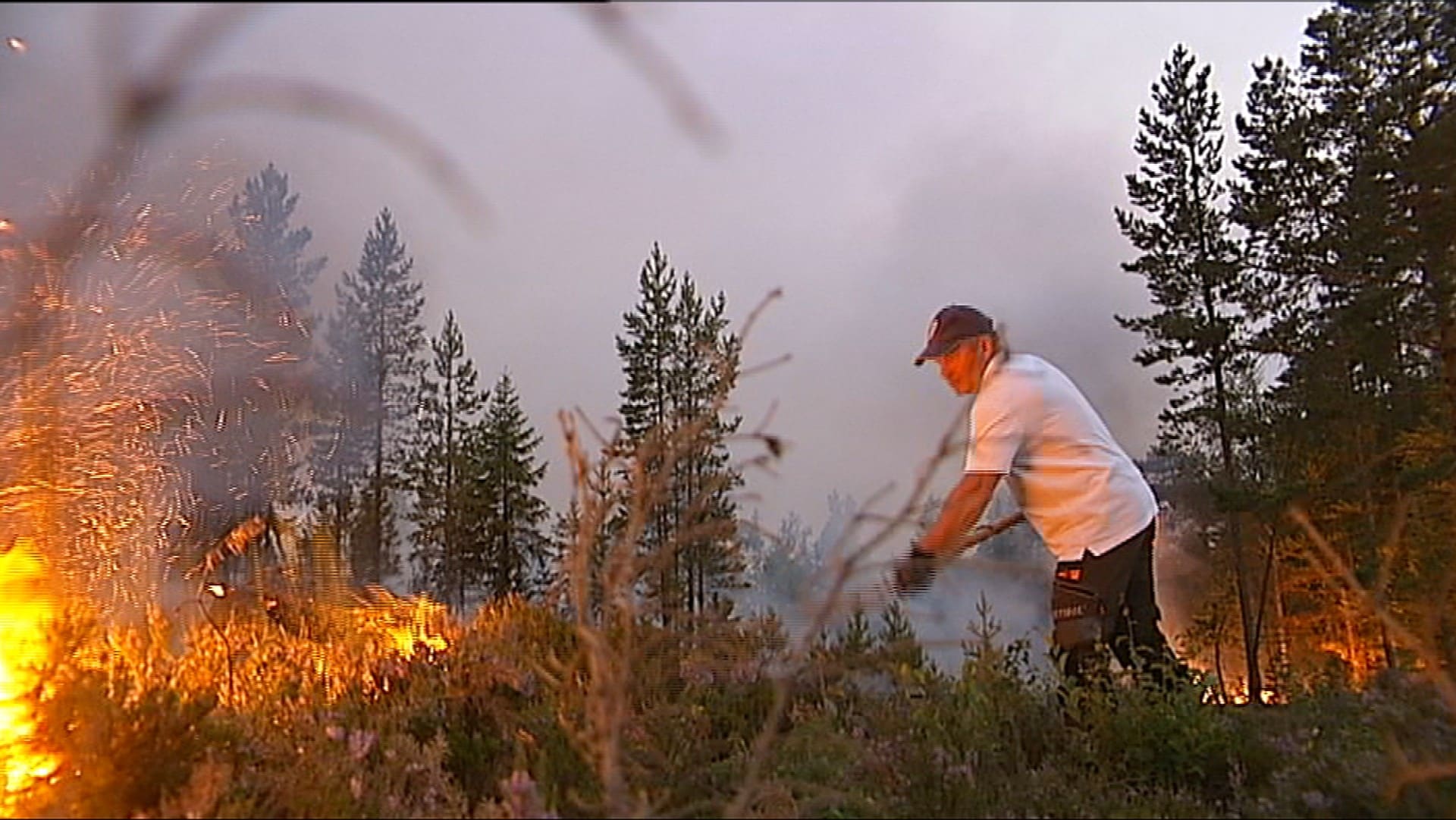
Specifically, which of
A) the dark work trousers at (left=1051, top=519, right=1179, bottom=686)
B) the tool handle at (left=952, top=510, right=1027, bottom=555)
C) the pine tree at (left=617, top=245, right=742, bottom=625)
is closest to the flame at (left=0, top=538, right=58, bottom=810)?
the pine tree at (left=617, top=245, right=742, bottom=625)

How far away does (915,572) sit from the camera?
393 centimetres

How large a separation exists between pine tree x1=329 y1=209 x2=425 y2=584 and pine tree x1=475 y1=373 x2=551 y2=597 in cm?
224

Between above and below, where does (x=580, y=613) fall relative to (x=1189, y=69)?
below

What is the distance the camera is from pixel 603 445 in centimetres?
277

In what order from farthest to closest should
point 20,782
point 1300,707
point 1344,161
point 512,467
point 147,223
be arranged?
point 512,467 → point 1344,161 → point 147,223 → point 1300,707 → point 20,782

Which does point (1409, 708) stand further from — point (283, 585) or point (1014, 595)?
point (283, 585)

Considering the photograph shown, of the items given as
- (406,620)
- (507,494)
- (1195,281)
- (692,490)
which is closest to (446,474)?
(507,494)

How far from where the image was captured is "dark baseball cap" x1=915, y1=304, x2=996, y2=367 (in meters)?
4.73

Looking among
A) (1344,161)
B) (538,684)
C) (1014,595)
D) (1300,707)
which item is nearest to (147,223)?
(538,684)

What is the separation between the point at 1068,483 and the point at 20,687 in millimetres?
3377

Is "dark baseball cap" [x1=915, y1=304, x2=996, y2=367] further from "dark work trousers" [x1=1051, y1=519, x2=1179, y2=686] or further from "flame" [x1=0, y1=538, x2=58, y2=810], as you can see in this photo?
"flame" [x1=0, y1=538, x2=58, y2=810]

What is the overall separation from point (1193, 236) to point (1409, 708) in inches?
896

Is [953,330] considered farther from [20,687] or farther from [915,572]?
[20,687]

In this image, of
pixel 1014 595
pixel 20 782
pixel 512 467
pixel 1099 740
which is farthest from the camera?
pixel 512 467
